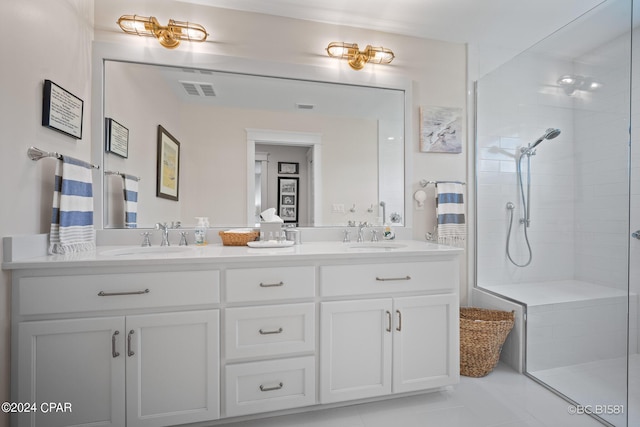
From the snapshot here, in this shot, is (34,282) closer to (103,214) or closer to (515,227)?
(103,214)

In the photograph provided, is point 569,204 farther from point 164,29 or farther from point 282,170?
point 164,29

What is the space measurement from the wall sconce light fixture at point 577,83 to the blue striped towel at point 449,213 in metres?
0.87

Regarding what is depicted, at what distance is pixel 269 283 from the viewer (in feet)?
4.49

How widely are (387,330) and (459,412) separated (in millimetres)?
584

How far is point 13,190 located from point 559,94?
3.00 meters

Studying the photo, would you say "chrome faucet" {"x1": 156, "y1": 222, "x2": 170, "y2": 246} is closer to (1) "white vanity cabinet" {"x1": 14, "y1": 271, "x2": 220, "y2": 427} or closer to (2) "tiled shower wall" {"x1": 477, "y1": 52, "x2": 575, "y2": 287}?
(1) "white vanity cabinet" {"x1": 14, "y1": 271, "x2": 220, "y2": 427}

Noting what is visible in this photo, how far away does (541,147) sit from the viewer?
6.71 feet

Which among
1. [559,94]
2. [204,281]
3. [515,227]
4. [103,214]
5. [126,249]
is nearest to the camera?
[204,281]

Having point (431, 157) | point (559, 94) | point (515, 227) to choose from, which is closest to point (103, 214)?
point (431, 157)

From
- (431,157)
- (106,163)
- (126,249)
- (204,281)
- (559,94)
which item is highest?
(559,94)

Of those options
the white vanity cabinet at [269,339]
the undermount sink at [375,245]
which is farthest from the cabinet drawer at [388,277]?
the undermount sink at [375,245]

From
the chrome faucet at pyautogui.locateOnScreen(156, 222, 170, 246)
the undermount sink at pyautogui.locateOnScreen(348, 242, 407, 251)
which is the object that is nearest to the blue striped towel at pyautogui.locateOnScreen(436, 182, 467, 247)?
the undermount sink at pyautogui.locateOnScreen(348, 242, 407, 251)

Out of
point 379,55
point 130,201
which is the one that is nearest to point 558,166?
point 379,55

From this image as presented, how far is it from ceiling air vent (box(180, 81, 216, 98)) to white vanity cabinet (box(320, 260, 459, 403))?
136 cm
